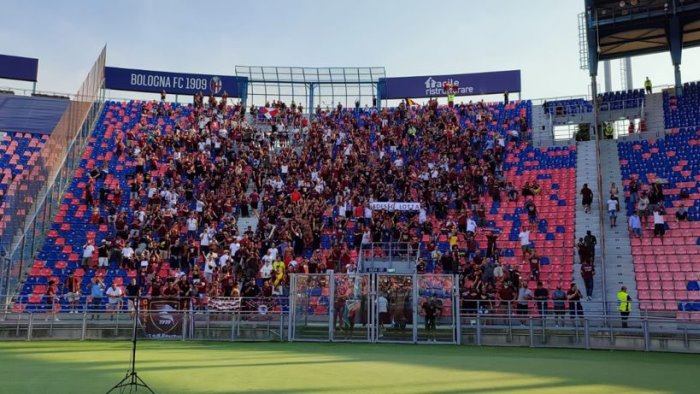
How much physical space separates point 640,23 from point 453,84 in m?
13.6

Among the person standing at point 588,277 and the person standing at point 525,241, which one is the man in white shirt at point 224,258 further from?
the person standing at point 588,277

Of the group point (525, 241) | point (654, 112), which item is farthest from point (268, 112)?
point (654, 112)

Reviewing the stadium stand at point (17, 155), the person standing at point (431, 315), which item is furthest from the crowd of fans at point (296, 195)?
the stadium stand at point (17, 155)

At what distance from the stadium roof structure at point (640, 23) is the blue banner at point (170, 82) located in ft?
80.4

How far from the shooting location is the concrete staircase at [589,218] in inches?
878

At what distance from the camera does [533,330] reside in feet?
64.4

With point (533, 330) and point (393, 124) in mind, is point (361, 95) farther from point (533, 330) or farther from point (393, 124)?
point (533, 330)

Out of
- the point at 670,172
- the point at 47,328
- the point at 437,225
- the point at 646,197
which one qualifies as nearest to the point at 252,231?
the point at 437,225

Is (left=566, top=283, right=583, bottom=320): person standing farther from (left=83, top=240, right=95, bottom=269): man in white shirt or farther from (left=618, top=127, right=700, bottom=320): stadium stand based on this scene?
(left=83, top=240, right=95, bottom=269): man in white shirt

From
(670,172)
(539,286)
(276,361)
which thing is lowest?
(276,361)

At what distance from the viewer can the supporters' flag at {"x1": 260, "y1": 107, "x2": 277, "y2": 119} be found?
135ft

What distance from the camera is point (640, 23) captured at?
3444 cm

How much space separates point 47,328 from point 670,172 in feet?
86.0

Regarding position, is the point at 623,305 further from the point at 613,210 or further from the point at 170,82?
the point at 170,82
